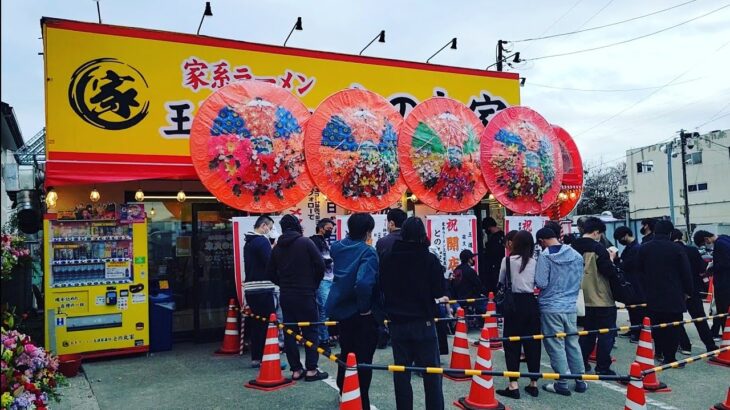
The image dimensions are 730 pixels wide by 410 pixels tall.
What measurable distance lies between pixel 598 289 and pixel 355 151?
4374 mm

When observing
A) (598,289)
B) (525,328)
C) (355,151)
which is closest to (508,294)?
(525,328)

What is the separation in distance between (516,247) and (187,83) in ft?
20.8

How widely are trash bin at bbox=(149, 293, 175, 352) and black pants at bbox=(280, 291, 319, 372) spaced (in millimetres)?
3120

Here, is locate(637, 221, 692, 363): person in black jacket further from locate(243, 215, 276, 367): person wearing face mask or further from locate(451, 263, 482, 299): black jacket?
locate(243, 215, 276, 367): person wearing face mask

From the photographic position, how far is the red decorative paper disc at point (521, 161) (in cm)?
1027

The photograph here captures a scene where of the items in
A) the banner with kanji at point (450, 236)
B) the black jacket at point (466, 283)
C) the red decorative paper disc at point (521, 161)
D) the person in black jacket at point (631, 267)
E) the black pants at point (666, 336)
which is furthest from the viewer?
the red decorative paper disc at point (521, 161)

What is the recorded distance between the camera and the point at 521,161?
10562 mm

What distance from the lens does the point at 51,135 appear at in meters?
8.12

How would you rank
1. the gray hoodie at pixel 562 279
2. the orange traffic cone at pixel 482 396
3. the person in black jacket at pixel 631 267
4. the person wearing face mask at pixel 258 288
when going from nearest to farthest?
the orange traffic cone at pixel 482 396
the gray hoodie at pixel 562 279
the person wearing face mask at pixel 258 288
the person in black jacket at pixel 631 267

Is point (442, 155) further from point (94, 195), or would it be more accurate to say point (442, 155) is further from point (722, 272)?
point (94, 195)

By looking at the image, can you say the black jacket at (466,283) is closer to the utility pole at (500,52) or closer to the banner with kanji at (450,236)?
the banner with kanji at (450,236)

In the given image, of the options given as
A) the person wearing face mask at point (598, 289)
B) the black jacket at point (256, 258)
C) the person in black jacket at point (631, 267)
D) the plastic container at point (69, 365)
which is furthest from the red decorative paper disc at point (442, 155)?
the plastic container at point (69, 365)

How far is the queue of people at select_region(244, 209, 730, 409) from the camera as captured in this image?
190 inches

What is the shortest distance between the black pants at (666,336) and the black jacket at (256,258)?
5.78m
